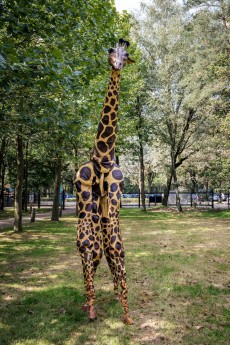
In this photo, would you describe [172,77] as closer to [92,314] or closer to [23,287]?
[23,287]

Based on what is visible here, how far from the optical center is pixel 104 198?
19.1 feet

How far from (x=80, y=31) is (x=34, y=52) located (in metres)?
4.00

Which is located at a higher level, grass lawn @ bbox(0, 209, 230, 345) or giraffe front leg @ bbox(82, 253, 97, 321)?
giraffe front leg @ bbox(82, 253, 97, 321)

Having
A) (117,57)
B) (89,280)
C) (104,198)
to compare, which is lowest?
(89,280)

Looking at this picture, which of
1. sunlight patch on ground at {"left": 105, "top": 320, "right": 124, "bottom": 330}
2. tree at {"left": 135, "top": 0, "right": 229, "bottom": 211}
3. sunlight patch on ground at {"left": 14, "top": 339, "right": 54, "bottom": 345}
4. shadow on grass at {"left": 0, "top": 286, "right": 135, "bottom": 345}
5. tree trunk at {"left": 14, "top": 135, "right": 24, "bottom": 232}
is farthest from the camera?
tree at {"left": 135, "top": 0, "right": 229, "bottom": 211}

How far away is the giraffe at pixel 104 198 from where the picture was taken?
5.48m

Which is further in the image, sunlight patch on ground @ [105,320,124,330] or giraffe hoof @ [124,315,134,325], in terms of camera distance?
giraffe hoof @ [124,315,134,325]

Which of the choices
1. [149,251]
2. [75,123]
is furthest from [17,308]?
[149,251]

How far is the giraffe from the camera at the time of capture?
5.48 metres

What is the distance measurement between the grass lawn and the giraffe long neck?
269 cm

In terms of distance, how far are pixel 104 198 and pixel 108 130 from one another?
1265 mm

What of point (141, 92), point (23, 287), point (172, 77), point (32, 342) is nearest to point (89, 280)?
point (32, 342)

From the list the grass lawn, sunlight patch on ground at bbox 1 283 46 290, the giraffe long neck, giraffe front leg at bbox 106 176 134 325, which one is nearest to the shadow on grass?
the grass lawn

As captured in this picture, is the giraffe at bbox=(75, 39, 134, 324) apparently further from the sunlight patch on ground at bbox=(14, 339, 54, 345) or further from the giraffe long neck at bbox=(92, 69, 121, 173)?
the sunlight patch on ground at bbox=(14, 339, 54, 345)
